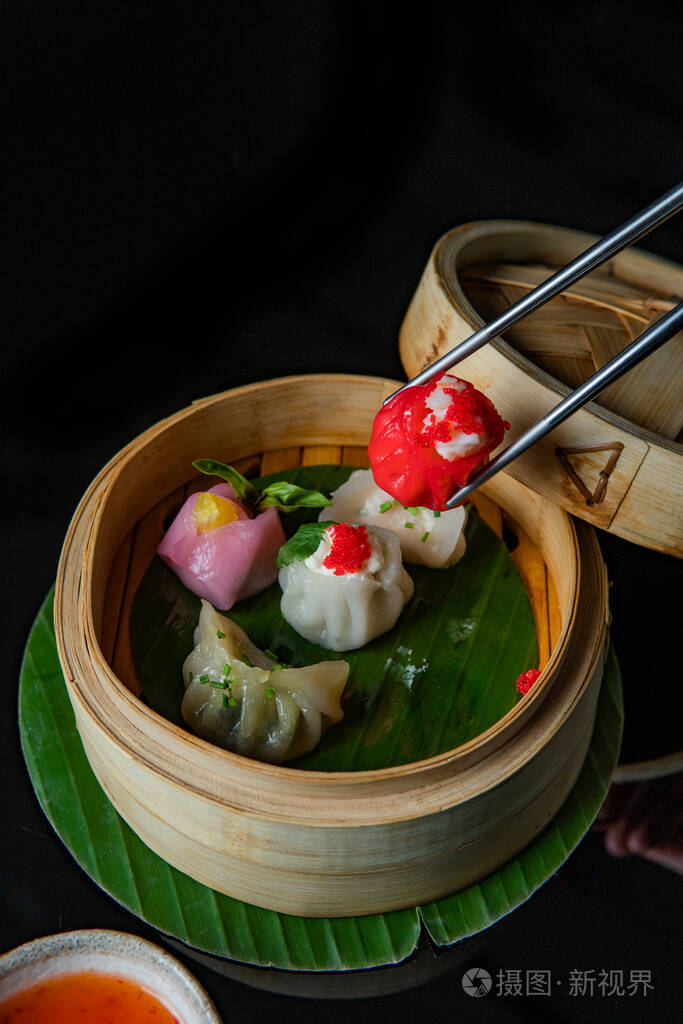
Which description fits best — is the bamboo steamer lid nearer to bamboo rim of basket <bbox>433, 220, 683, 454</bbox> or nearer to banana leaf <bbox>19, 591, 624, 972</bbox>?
bamboo rim of basket <bbox>433, 220, 683, 454</bbox>

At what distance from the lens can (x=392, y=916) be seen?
6.25ft

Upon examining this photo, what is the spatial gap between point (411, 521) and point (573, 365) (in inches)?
19.8

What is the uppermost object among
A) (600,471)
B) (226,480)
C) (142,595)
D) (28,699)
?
(600,471)

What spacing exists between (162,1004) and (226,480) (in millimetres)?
1079

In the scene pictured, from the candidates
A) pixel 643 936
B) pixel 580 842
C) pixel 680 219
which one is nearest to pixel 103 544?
pixel 580 842

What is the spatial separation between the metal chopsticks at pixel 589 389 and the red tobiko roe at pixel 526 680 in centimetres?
39

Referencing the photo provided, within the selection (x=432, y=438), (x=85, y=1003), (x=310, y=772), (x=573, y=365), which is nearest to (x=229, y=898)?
(x=85, y=1003)

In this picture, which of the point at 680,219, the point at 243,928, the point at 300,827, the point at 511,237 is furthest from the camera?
the point at 680,219

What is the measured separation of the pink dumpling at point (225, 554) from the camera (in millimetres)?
2125

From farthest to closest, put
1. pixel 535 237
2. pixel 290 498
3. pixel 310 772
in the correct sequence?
pixel 535 237
pixel 290 498
pixel 310 772

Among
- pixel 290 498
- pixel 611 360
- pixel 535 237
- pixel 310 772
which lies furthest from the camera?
pixel 535 237

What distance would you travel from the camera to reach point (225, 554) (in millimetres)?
2119

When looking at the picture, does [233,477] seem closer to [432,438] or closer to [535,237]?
[432,438]

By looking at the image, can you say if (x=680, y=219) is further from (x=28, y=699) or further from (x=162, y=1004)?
(x=162, y=1004)
